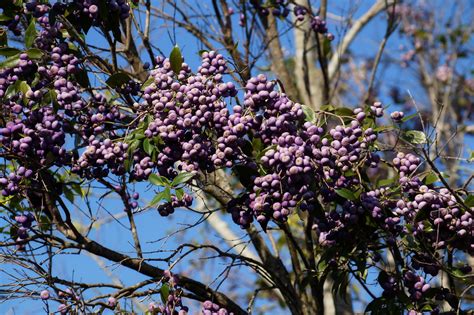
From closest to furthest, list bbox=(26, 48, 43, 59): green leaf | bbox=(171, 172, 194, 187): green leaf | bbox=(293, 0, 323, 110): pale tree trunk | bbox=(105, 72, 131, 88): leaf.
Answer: bbox=(171, 172, 194, 187): green leaf < bbox=(26, 48, 43, 59): green leaf < bbox=(105, 72, 131, 88): leaf < bbox=(293, 0, 323, 110): pale tree trunk

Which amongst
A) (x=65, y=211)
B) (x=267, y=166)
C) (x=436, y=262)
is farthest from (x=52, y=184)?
(x=436, y=262)

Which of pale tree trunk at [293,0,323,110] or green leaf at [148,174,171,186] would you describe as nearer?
green leaf at [148,174,171,186]

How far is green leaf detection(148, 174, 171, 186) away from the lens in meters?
2.40

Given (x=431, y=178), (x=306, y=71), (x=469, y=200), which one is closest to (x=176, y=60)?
(x=431, y=178)

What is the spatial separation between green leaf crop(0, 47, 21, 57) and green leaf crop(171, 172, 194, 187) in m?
0.71

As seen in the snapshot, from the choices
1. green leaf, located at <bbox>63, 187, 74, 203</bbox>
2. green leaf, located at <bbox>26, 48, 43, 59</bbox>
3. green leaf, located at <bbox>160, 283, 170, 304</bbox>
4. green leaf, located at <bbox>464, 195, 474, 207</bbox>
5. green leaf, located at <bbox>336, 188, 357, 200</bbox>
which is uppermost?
green leaf, located at <bbox>26, 48, 43, 59</bbox>

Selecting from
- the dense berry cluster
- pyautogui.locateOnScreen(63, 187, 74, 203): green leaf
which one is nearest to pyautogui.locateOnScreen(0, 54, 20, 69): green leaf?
pyautogui.locateOnScreen(63, 187, 74, 203): green leaf

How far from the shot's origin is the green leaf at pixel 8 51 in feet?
8.43

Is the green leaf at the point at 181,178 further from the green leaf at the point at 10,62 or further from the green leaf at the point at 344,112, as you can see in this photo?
the green leaf at the point at 10,62

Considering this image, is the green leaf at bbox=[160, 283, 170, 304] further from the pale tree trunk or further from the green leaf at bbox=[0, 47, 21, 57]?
the pale tree trunk

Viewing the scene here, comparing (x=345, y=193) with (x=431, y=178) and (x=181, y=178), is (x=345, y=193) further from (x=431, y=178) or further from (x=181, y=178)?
(x=181, y=178)

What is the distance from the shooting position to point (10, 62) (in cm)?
257

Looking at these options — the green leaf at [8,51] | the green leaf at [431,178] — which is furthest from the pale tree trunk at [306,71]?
the green leaf at [8,51]

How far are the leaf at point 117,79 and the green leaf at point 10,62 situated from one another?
297mm
